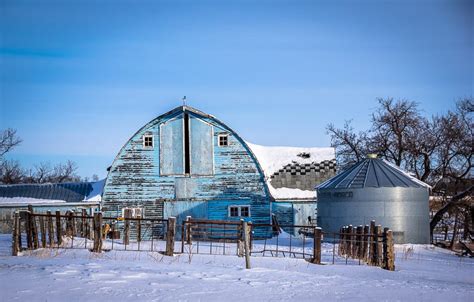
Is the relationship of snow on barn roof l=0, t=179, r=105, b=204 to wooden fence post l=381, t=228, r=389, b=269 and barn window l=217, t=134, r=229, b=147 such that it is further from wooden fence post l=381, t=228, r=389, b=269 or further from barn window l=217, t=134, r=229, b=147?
wooden fence post l=381, t=228, r=389, b=269

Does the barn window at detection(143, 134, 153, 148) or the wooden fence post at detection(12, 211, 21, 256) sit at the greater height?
the barn window at detection(143, 134, 153, 148)

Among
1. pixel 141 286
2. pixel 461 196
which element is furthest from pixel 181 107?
pixel 141 286

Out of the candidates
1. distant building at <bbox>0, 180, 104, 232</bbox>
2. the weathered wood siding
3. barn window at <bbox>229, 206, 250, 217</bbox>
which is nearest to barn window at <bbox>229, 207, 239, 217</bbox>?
barn window at <bbox>229, 206, 250, 217</bbox>

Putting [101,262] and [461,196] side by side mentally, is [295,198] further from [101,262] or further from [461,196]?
[101,262]

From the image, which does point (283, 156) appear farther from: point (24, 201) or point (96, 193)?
point (24, 201)

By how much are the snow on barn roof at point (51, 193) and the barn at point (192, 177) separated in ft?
10.3

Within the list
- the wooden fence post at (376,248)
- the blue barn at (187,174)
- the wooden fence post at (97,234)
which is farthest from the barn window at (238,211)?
the wooden fence post at (376,248)

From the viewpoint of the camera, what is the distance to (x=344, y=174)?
Result: 2478 cm

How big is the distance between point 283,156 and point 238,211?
6173 mm

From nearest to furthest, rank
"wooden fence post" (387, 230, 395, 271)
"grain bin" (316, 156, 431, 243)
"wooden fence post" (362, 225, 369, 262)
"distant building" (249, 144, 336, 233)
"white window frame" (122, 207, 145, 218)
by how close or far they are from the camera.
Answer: "wooden fence post" (387, 230, 395, 271), "wooden fence post" (362, 225, 369, 262), "grain bin" (316, 156, 431, 243), "white window frame" (122, 207, 145, 218), "distant building" (249, 144, 336, 233)

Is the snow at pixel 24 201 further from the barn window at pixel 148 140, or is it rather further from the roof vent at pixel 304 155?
the roof vent at pixel 304 155

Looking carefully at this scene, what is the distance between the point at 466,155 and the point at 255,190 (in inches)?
517

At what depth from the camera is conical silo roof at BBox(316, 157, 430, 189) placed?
→ 2308 cm

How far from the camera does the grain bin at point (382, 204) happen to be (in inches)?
883
